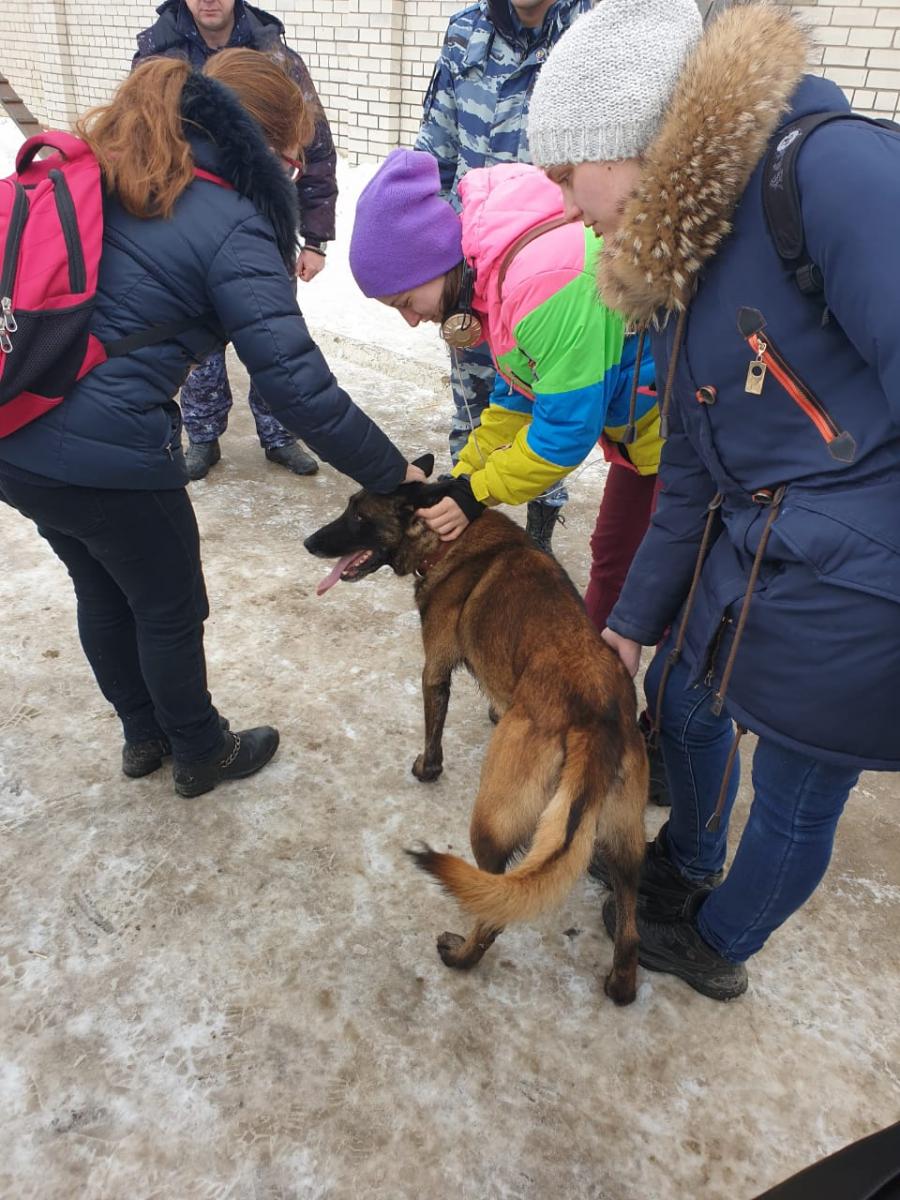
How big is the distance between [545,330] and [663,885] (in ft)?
4.99

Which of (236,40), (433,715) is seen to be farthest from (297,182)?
(433,715)

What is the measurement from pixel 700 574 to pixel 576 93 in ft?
2.95

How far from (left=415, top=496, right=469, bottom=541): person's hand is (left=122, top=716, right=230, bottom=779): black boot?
3.06 ft

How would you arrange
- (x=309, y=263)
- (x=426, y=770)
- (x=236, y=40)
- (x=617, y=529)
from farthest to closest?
(x=309, y=263), (x=236, y=40), (x=617, y=529), (x=426, y=770)

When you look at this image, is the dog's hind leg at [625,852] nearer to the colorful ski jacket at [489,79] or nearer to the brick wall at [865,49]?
the colorful ski jacket at [489,79]

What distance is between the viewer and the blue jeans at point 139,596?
187 cm

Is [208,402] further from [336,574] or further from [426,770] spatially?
[426,770]

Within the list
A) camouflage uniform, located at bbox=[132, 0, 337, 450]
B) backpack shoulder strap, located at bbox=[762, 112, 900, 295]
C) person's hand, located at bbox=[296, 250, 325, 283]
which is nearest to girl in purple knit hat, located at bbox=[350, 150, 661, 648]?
backpack shoulder strap, located at bbox=[762, 112, 900, 295]

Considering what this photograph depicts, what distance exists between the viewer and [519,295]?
200 centimetres

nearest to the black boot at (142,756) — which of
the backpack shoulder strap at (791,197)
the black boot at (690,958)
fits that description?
the black boot at (690,958)

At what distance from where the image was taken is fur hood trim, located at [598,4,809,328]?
1142 millimetres

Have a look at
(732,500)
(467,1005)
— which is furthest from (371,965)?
(732,500)

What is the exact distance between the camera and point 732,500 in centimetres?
143

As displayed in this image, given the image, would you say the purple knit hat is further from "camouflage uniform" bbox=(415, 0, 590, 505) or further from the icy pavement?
the icy pavement
